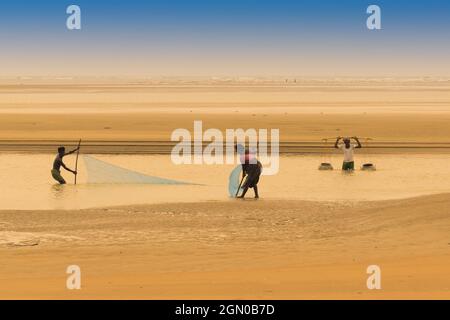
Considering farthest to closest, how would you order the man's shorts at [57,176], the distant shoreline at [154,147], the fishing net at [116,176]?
the distant shoreline at [154,147] → the fishing net at [116,176] → the man's shorts at [57,176]

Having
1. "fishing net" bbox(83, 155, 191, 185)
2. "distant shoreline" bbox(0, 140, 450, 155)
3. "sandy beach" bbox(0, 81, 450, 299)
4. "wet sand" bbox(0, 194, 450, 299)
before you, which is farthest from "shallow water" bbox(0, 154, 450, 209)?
"distant shoreline" bbox(0, 140, 450, 155)

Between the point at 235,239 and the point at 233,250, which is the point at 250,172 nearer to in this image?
the point at 235,239

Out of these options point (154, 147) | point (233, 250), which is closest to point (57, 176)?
point (233, 250)

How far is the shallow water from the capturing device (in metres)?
25.4

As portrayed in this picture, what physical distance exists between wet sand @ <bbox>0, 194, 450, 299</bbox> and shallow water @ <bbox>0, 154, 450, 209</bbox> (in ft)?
6.28

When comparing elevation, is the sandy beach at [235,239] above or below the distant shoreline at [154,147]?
below

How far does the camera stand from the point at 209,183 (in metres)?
29.1

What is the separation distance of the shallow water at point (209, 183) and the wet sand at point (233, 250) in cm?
191

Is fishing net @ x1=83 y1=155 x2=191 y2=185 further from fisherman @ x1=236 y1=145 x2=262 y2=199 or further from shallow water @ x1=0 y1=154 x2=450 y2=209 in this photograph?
fisherman @ x1=236 y1=145 x2=262 y2=199

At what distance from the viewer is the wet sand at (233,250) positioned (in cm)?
1360

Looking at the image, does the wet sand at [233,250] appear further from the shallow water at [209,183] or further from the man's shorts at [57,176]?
the man's shorts at [57,176]

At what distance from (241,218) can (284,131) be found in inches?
1246

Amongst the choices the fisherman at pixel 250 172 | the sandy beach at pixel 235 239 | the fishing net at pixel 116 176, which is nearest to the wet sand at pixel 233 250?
the sandy beach at pixel 235 239
